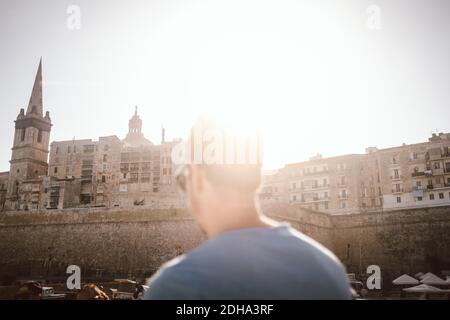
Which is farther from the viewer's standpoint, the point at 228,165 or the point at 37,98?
the point at 37,98

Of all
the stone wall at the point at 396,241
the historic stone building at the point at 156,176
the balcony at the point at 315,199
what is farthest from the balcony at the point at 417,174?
the stone wall at the point at 396,241

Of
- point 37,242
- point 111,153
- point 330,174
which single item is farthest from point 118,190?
point 330,174

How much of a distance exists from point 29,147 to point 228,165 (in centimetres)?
6471

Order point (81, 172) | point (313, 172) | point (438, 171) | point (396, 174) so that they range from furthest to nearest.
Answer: point (81, 172) → point (313, 172) → point (396, 174) → point (438, 171)

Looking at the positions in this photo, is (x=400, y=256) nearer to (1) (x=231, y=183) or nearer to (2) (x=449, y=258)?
(2) (x=449, y=258)

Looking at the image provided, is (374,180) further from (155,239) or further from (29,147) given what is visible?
(29,147)

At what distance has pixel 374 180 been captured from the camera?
2024 inches

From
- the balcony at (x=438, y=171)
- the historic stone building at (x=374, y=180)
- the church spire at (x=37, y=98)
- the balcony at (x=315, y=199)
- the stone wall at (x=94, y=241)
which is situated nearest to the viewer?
the stone wall at (x=94, y=241)

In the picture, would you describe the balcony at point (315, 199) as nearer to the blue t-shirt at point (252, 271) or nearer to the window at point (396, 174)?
the window at point (396, 174)

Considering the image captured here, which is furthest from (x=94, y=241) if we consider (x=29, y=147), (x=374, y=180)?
(x=374, y=180)

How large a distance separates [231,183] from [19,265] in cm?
3768

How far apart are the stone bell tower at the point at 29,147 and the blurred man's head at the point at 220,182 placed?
62.0m

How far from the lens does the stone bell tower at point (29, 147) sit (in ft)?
185

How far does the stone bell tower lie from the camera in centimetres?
5653
